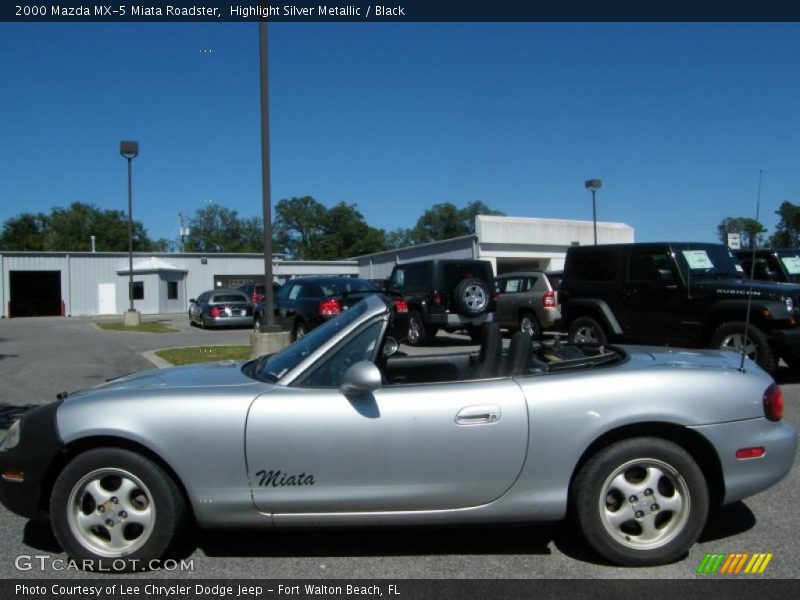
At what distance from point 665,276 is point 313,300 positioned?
7152 mm

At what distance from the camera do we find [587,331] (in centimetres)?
1045

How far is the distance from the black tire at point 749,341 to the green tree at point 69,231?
94.1m

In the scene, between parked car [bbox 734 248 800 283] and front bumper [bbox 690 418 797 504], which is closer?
front bumper [bbox 690 418 797 504]

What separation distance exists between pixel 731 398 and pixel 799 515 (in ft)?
4.22

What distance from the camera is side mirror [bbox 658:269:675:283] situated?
29.8ft

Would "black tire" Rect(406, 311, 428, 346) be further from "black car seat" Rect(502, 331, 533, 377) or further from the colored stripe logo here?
the colored stripe logo

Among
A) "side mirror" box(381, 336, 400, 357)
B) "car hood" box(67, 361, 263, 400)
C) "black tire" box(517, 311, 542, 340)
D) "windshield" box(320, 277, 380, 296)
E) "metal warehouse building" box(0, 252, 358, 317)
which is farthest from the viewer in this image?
"metal warehouse building" box(0, 252, 358, 317)

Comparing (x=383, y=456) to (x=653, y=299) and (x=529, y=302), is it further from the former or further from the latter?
(x=529, y=302)

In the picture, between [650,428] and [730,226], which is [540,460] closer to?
[650,428]

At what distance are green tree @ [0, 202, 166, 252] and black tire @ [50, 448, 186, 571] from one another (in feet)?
317

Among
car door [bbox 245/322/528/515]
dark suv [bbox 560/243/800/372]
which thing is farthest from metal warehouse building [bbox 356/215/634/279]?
car door [bbox 245/322/528/515]

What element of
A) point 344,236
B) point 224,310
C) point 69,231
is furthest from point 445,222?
point 224,310

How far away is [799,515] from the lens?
4141 millimetres

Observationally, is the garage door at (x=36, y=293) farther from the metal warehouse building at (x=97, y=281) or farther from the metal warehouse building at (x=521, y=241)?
the metal warehouse building at (x=521, y=241)
